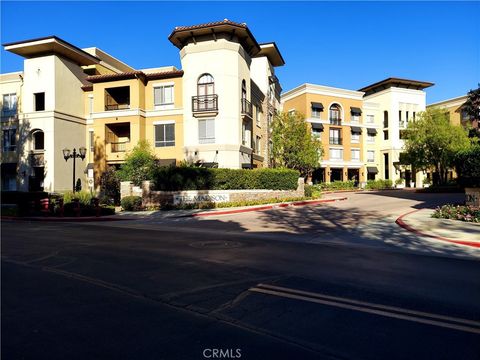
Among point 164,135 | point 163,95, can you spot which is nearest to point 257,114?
point 163,95

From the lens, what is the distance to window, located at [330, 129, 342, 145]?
56125 mm

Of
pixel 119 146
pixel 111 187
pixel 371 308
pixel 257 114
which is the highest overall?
pixel 257 114

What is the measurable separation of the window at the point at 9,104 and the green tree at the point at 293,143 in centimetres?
2570

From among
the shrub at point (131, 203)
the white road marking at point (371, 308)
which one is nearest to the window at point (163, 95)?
the shrub at point (131, 203)

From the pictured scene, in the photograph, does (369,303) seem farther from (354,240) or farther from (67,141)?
(67,141)

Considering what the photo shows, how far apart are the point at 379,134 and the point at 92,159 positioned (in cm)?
4674

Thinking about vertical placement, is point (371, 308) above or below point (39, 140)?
below

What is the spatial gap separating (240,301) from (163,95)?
29.5 m

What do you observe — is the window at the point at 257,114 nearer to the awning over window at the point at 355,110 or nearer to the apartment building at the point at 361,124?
the apartment building at the point at 361,124

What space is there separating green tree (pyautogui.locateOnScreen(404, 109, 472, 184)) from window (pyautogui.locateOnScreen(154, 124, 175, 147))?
104ft

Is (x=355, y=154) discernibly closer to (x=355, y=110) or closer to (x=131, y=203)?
(x=355, y=110)

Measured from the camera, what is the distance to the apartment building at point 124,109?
2956 cm

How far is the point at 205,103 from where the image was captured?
30.1m

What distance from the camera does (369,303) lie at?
5180 mm
